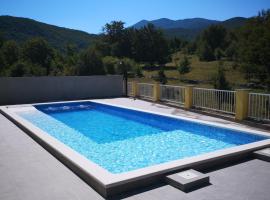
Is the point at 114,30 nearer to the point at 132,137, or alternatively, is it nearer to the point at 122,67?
the point at 122,67

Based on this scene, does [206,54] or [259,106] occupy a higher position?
[206,54]

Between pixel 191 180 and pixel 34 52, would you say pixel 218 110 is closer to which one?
pixel 191 180

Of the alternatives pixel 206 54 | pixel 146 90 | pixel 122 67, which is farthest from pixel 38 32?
pixel 146 90

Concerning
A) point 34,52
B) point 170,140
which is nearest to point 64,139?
point 170,140

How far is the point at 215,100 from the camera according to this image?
34.2ft

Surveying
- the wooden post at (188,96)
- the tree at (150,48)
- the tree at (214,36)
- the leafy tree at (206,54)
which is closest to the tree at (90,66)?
the tree at (150,48)

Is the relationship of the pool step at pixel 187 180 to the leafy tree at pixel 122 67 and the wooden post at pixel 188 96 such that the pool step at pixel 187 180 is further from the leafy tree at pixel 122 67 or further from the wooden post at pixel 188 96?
the leafy tree at pixel 122 67

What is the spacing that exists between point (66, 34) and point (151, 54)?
5169cm

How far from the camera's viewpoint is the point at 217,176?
4855 millimetres

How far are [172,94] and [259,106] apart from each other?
4698 mm

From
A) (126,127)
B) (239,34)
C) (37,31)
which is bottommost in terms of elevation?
(126,127)

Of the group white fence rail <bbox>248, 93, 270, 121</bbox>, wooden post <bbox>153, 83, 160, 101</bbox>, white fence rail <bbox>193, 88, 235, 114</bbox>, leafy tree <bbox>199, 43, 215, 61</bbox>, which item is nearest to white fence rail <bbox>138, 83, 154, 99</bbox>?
wooden post <bbox>153, 83, 160, 101</bbox>

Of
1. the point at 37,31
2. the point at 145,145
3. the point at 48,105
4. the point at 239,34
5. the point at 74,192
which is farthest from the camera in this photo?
the point at 37,31

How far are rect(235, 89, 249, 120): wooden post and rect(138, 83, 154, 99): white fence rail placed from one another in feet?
18.3
